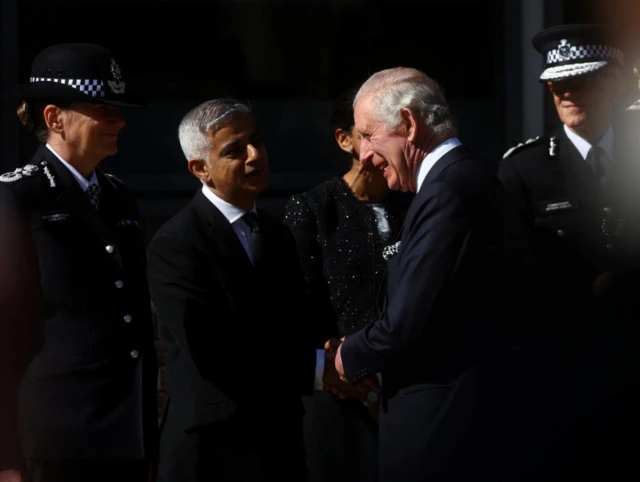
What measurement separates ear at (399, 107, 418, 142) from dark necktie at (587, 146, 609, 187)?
3.79ft

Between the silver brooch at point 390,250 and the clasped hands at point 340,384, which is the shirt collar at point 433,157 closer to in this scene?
the silver brooch at point 390,250

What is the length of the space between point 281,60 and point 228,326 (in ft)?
7.32

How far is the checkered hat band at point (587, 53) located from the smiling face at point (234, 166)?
1.30 m

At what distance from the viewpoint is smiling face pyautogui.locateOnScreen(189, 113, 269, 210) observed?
14.9 feet

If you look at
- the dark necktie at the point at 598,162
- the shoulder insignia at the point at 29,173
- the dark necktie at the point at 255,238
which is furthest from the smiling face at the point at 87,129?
the dark necktie at the point at 598,162

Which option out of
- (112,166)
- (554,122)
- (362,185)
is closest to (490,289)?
(362,185)

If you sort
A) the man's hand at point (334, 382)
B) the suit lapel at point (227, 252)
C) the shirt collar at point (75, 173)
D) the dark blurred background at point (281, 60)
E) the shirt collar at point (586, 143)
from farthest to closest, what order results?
the dark blurred background at point (281, 60), the shirt collar at point (586, 143), the man's hand at point (334, 382), the suit lapel at point (227, 252), the shirt collar at point (75, 173)

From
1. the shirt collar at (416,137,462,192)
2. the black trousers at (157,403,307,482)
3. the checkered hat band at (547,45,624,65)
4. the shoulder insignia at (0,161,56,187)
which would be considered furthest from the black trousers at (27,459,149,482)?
the checkered hat band at (547,45,624,65)

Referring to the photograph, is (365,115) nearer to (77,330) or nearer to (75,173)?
(75,173)

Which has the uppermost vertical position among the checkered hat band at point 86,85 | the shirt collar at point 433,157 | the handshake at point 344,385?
the checkered hat band at point 86,85

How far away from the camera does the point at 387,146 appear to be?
4.02m

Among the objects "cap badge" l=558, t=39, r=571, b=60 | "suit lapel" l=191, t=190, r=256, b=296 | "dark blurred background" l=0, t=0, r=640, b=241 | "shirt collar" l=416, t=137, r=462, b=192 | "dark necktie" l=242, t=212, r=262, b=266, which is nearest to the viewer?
"shirt collar" l=416, t=137, r=462, b=192

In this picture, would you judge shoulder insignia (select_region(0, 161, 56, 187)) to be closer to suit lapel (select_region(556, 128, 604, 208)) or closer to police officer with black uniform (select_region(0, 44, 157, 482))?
police officer with black uniform (select_region(0, 44, 157, 482))

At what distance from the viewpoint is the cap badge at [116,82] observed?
4367mm
